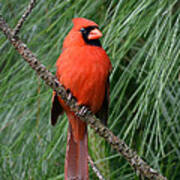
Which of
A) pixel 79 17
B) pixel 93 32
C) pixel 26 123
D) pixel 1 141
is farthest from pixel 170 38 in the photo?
pixel 1 141

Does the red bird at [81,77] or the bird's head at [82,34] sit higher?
the bird's head at [82,34]

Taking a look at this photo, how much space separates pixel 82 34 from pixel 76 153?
59 centimetres

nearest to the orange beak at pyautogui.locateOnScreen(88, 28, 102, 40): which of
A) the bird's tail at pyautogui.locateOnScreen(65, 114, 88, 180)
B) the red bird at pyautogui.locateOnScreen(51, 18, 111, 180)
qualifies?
the red bird at pyautogui.locateOnScreen(51, 18, 111, 180)

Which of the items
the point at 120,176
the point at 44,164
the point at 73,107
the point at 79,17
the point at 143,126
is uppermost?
the point at 79,17

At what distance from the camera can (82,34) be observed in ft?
6.42

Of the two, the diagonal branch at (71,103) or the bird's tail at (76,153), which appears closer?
the diagonal branch at (71,103)

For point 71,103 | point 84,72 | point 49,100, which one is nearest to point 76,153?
point 49,100

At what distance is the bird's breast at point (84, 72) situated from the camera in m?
1.86

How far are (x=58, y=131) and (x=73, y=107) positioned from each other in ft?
1.66

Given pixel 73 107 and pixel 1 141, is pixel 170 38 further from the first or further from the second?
pixel 1 141

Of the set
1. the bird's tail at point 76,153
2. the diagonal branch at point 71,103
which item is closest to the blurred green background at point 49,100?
the bird's tail at point 76,153

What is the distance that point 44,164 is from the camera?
212cm

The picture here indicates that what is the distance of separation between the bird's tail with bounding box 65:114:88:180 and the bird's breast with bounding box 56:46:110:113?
6.2 inches

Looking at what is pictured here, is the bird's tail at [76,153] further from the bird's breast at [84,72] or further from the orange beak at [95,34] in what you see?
the orange beak at [95,34]
